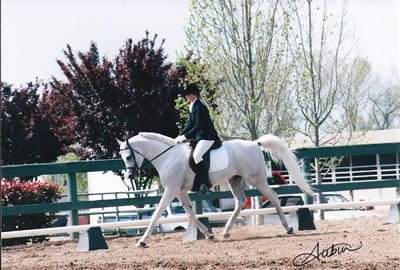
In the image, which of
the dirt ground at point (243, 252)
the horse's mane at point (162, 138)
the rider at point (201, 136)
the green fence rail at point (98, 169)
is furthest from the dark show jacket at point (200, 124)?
the green fence rail at point (98, 169)

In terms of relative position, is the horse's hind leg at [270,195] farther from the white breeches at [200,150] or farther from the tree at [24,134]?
the tree at [24,134]

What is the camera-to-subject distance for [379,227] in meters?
10.3

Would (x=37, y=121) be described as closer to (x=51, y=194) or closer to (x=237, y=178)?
(x=51, y=194)

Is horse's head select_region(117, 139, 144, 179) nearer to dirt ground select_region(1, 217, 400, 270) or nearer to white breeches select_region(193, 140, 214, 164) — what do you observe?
white breeches select_region(193, 140, 214, 164)

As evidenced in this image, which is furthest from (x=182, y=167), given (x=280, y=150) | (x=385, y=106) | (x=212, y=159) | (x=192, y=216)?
(x=385, y=106)

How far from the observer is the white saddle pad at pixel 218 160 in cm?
912

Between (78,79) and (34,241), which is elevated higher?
(78,79)

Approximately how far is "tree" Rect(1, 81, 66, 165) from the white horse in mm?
15249

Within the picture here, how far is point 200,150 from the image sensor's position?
8992 mm

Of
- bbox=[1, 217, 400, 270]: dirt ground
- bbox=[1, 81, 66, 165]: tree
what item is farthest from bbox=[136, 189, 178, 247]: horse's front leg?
bbox=[1, 81, 66, 165]: tree

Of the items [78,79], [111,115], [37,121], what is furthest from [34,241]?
[37,121]

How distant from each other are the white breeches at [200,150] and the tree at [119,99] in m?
10.4

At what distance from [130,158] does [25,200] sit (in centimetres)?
427

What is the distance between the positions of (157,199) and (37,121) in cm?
1475
